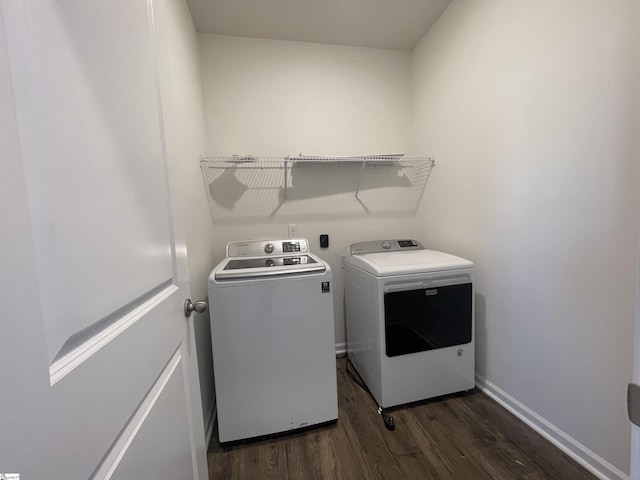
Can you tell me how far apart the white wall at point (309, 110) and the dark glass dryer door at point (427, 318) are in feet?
2.55

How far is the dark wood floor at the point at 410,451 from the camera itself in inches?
49.6

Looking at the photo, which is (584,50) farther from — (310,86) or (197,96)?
(197,96)

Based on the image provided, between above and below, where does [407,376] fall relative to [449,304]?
below

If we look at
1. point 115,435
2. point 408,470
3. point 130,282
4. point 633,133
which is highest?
point 633,133

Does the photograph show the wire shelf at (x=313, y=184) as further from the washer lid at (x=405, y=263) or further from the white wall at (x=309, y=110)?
the washer lid at (x=405, y=263)

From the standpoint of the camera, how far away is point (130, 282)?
0.57 metres

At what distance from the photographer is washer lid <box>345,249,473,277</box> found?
1589 mm

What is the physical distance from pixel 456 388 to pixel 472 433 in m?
0.29

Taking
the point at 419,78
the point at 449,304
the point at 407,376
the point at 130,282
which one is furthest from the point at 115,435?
the point at 419,78

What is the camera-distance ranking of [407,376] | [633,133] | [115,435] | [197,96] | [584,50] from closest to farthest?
[115,435]
[633,133]
[584,50]
[407,376]
[197,96]

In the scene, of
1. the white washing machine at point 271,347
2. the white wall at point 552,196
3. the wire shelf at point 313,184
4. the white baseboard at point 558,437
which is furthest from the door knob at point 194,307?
the white baseboard at point 558,437

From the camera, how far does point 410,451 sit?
1380 millimetres

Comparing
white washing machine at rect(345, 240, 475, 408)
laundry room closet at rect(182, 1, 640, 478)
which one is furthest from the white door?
laundry room closet at rect(182, 1, 640, 478)

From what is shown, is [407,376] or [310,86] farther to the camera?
[310,86]
